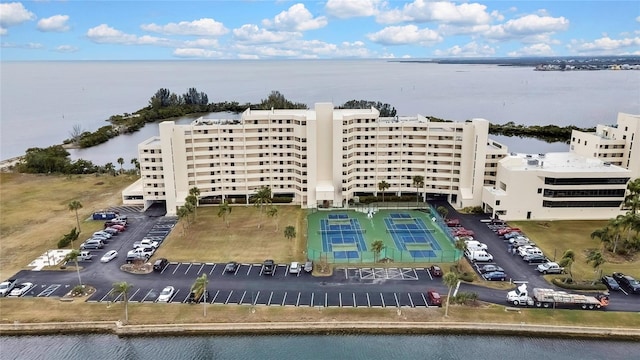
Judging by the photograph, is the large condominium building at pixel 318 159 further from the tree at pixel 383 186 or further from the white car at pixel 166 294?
the white car at pixel 166 294

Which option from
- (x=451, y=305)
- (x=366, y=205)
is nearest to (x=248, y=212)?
(x=366, y=205)

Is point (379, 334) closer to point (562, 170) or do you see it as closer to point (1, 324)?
point (1, 324)

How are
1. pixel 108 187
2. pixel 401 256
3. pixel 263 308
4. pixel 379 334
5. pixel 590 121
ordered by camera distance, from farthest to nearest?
pixel 590 121
pixel 108 187
pixel 401 256
pixel 263 308
pixel 379 334

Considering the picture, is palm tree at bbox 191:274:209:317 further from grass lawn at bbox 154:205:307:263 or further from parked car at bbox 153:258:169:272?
grass lawn at bbox 154:205:307:263

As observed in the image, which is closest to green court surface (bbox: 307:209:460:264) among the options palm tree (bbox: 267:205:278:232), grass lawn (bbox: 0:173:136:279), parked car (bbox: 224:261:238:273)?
palm tree (bbox: 267:205:278:232)

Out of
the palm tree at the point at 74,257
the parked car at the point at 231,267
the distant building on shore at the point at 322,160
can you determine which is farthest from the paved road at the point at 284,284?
the distant building on shore at the point at 322,160
